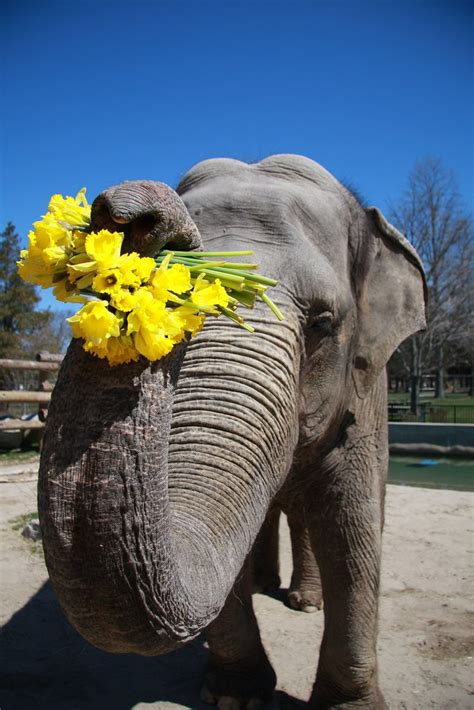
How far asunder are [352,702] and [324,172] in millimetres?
3161

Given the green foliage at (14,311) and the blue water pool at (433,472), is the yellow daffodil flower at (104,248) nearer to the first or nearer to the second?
the blue water pool at (433,472)

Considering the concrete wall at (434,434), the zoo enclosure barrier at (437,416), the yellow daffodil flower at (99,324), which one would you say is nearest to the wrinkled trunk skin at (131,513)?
the yellow daffodil flower at (99,324)

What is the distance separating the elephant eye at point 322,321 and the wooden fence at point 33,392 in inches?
373

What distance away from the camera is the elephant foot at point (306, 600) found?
18.0ft

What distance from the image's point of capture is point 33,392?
1291 centimetres

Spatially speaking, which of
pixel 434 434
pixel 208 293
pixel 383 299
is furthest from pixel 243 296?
pixel 434 434

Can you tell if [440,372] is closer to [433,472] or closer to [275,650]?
[433,472]

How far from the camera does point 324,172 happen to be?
4.16m

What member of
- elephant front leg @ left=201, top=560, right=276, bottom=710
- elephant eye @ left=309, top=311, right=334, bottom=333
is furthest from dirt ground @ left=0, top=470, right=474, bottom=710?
elephant eye @ left=309, top=311, right=334, bottom=333

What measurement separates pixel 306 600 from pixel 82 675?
2063 mm

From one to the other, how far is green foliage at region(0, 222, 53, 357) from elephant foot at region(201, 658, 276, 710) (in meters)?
31.2

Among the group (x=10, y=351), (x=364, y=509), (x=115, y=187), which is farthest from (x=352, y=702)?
(x=10, y=351)

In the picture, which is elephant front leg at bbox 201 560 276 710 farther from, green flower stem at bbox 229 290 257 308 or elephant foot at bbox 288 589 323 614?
green flower stem at bbox 229 290 257 308

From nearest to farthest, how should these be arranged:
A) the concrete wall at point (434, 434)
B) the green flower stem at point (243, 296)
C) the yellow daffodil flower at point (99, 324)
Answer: the yellow daffodil flower at point (99, 324) < the green flower stem at point (243, 296) < the concrete wall at point (434, 434)
